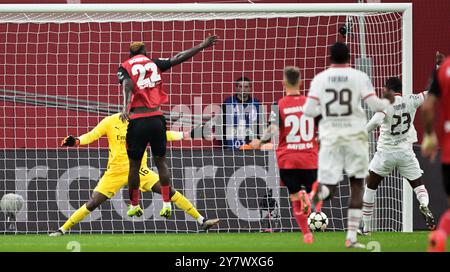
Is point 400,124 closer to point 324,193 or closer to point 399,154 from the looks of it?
point 399,154

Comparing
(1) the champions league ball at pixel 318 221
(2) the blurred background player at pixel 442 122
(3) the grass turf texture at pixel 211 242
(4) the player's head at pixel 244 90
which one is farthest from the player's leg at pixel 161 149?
(2) the blurred background player at pixel 442 122

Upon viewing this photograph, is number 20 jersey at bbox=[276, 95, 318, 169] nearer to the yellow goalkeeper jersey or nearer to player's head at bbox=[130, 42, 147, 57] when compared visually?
player's head at bbox=[130, 42, 147, 57]

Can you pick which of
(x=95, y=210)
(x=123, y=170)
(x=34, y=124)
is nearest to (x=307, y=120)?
(x=123, y=170)

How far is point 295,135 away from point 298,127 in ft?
0.33

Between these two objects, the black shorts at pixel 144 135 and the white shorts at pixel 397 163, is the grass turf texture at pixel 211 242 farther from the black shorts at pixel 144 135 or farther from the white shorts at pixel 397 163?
the black shorts at pixel 144 135

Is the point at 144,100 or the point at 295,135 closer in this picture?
the point at 295,135

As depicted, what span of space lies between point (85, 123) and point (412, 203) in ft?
18.4

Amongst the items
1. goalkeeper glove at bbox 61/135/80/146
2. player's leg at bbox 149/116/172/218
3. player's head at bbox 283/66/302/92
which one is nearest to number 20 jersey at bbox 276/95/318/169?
player's head at bbox 283/66/302/92

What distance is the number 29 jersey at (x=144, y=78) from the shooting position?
14992mm

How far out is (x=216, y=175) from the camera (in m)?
17.8

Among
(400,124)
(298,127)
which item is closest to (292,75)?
(298,127)

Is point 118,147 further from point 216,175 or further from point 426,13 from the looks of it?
point 426,13

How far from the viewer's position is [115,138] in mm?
16672

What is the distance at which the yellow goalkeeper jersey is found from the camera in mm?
16562
